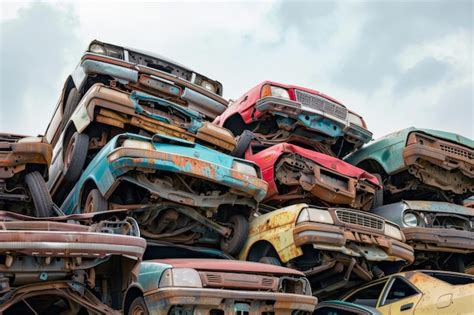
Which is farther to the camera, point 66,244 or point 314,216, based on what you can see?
point 314,216

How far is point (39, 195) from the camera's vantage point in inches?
256

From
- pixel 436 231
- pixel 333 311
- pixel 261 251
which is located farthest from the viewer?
pixel 436 231

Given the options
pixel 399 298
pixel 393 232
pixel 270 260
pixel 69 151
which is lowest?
pixel 399 298

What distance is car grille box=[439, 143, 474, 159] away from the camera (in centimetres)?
926

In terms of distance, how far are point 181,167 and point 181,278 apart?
1973 millimetres

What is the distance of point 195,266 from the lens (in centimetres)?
489

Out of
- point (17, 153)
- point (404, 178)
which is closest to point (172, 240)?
point (17, 153)

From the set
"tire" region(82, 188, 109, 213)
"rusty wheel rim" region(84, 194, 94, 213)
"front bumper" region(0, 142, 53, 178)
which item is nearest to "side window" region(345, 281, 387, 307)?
"tire" region(82, 188, 109, 213)

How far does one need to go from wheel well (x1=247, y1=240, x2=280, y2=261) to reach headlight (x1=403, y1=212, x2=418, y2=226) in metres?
2.48

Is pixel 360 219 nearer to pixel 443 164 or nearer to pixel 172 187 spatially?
pixel 172 187

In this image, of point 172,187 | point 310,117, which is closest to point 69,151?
point 172,187

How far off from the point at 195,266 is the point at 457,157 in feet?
19.2

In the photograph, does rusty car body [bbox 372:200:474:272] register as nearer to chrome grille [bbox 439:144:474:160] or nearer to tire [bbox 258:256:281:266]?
chrome grille [bbox 439:144:474:160]

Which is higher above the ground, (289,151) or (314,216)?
(289,151)
